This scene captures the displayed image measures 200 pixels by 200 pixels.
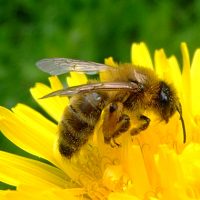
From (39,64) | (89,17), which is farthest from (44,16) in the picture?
(39,64)

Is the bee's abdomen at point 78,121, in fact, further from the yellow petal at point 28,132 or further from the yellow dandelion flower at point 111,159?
the yellow petal at point 28,132

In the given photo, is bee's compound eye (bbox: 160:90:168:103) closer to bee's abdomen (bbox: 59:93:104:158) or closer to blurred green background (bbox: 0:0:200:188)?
bee's abdomen (bbox: 59:93:104:158)

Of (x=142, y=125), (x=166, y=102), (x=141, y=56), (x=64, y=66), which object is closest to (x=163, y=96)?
(x=166, y=102)

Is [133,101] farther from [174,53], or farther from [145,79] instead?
[174,53]

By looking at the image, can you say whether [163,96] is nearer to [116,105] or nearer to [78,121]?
[116,105]

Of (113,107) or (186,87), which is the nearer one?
(113,107)

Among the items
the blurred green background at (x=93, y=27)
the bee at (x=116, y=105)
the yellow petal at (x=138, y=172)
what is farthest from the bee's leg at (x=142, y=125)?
the blurred green background at (x=93, y=27)

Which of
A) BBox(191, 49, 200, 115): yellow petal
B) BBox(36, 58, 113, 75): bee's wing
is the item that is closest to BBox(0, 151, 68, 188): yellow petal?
BBox(36, 58, 113, 75): bee's wing
